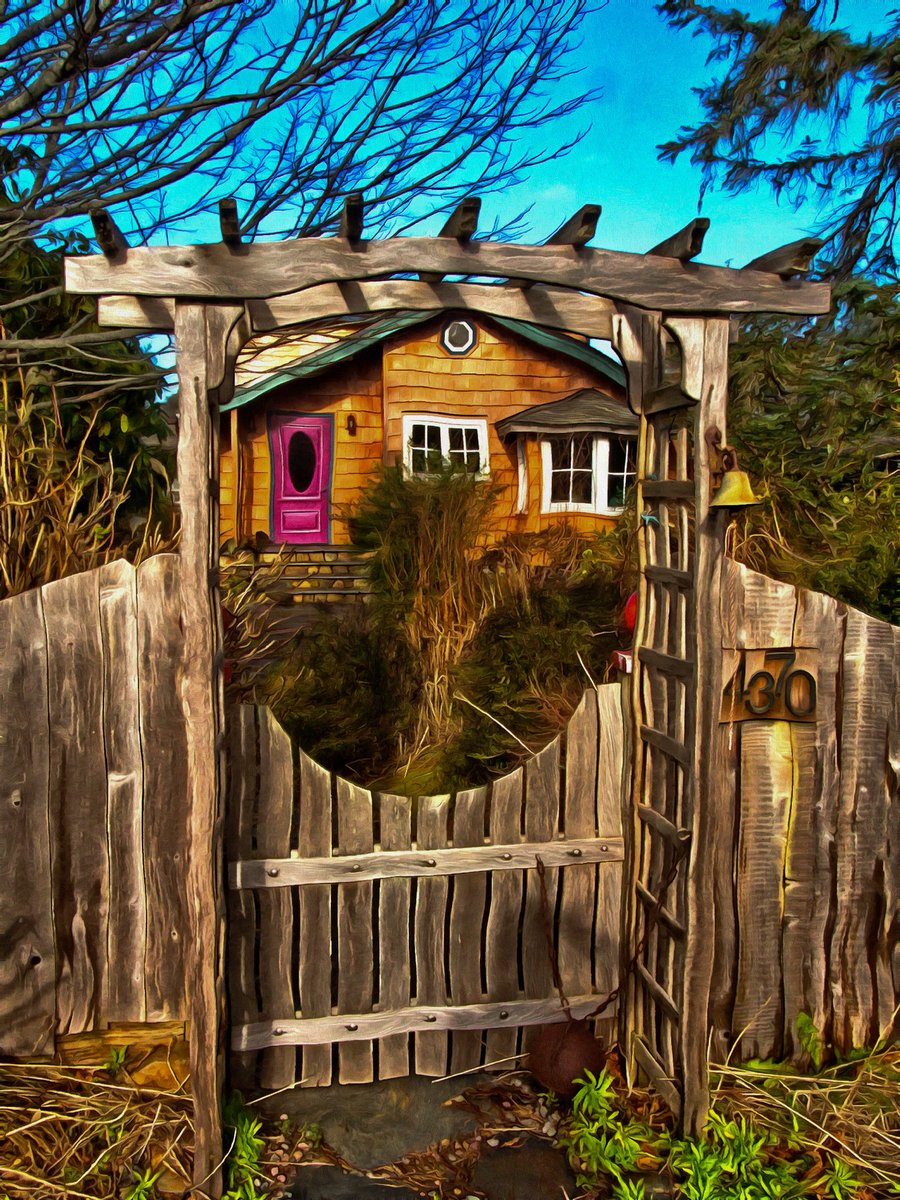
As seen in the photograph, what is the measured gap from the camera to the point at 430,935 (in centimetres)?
353

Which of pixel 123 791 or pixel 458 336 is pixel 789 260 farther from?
pixel 458 336

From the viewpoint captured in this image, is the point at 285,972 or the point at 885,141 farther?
the point at 885,141

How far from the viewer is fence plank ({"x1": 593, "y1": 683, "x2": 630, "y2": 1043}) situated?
364 centimetres

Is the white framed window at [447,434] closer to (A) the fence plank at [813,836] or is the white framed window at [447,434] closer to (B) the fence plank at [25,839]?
(A) the fence plank at [813,836]

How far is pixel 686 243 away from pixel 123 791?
2.79m

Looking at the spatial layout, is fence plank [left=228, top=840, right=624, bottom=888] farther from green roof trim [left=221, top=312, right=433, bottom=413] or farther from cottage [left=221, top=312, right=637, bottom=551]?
cottage [left=221, top=312, right=637, bottom=551]

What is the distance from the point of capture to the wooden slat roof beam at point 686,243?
2.82 m

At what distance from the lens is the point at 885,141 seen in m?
8.20

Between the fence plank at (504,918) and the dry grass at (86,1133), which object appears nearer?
the dry grass at (86,1133)

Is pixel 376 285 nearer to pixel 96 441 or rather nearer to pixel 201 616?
pixel 201 616

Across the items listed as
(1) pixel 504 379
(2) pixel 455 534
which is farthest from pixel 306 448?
(2) pixel 455 534

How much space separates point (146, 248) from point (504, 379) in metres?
10.9

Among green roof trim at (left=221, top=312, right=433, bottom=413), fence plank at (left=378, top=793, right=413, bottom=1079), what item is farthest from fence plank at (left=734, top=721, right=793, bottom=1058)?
green roof trim at (left=221, top=312, right=433, bottom=413)

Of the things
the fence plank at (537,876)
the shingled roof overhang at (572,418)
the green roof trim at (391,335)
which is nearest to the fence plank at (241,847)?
the fence plank at (537,876)
